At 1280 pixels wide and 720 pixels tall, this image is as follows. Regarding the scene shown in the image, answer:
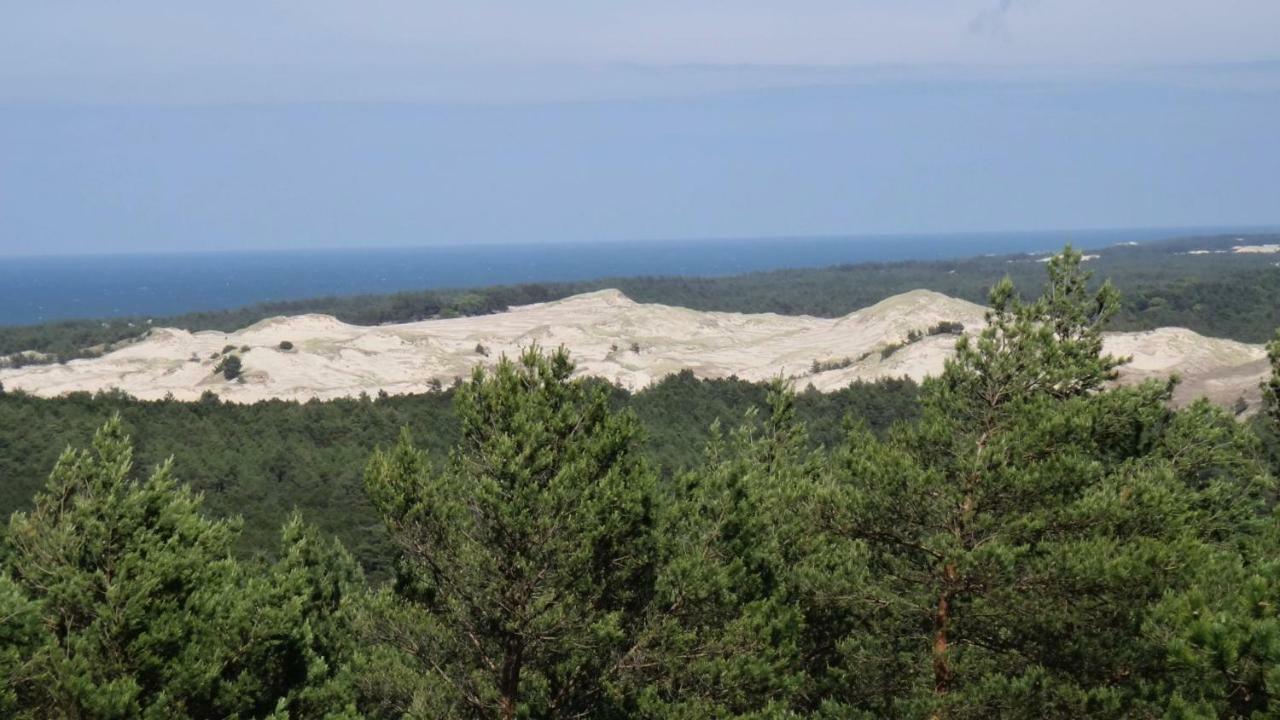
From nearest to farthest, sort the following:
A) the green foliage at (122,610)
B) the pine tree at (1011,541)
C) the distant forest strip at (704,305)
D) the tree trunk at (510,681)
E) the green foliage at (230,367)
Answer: the green foliage at (122,610)
the pine tree at (1011,541)
the tree trunk at (510,681)
the green foliage at (230,367)
the distant forest strip at (704,305)

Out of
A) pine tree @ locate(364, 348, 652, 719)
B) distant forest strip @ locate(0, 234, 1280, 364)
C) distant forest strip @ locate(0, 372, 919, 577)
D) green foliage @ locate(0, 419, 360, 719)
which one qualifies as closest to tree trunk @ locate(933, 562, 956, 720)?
pine tree @ locate(364, 348, 652, 719)

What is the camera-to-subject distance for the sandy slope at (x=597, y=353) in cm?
7412

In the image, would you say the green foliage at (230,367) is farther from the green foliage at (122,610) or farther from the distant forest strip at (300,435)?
the green foliage at (122,610)

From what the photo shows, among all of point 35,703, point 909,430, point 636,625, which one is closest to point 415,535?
point 636,625

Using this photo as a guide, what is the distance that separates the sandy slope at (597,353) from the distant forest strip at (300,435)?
27.0 feet

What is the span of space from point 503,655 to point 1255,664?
8.91m

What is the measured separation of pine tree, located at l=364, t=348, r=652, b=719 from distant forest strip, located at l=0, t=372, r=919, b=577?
2258cm

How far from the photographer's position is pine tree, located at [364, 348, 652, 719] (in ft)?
47.3

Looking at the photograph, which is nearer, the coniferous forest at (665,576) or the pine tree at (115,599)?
the pine tree at (115,599)

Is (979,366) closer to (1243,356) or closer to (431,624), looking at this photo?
(431,624)

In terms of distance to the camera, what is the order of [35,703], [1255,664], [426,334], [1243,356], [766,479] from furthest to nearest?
[426,334], [1243,356], [766,479], [35,703], [1255,664]

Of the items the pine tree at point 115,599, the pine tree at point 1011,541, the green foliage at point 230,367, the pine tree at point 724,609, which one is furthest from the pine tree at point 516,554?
the green foliage at point 230,367

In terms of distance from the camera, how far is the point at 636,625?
15.9 m

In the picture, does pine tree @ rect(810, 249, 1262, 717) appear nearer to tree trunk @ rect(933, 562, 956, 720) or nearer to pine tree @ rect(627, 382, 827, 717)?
tree trunk @ rect(933, 562, 956, 720)
